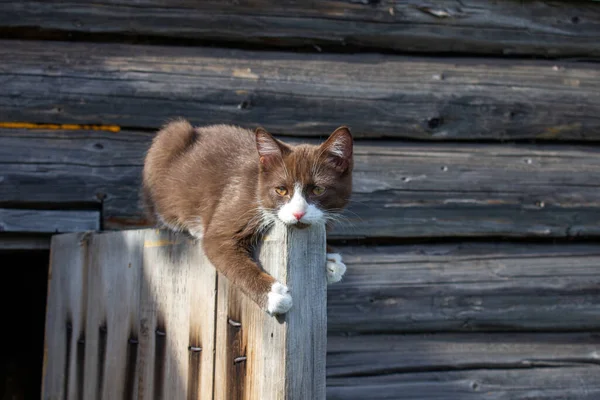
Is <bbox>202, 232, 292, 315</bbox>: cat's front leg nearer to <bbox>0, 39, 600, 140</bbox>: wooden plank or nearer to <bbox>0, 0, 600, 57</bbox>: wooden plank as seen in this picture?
<bbox>0, 39, 600, 140</bbox>: wooden plank

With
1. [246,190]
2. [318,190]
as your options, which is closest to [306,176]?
[318,190]

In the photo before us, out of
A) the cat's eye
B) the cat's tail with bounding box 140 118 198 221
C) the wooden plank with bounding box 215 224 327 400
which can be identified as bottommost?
the wooden plank with bounding box 215 224 327 400

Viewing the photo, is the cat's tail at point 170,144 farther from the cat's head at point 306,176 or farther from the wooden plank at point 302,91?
the cat's head at point 306,176

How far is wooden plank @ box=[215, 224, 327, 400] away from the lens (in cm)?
199

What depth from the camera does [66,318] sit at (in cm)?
341

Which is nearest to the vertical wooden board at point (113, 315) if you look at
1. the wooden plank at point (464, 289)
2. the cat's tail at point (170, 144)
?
the cat's tail at point (170, 144)

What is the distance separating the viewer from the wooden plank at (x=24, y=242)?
11.9 ft

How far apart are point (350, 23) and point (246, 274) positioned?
2015mm

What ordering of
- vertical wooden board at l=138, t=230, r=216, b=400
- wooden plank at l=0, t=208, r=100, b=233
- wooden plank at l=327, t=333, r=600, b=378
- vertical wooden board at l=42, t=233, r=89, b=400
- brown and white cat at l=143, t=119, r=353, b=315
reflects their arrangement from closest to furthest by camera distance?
1. brown and white cat at l=143, t=119, r=353, b=315
2. vertical wooden board at l=138, t=230, r=216, b=400
3. vertical wooden board at l=42, t=233, r=89, b=400
4. wooden plank at l=0, t=208, r=100, b=233
5. wooden plank at l=327, t=333, r=600, b=378

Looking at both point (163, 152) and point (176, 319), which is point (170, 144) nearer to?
point (163, 152)

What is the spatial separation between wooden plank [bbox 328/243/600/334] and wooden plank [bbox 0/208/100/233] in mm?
1249

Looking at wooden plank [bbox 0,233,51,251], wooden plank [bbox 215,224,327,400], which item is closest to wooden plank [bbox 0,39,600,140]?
wooden plank [bbox 0,233,51,251]

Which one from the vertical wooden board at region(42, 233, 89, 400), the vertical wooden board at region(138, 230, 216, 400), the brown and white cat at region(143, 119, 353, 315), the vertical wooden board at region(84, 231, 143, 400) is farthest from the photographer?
the vertical wooden board at region(42, 233, 89, 400)

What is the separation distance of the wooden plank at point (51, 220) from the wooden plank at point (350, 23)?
2.96 feet
